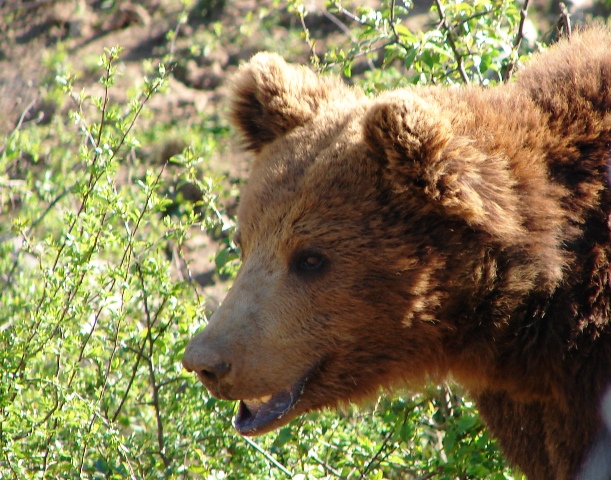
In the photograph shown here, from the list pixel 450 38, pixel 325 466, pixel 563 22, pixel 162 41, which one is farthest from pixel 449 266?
pixel 162 41

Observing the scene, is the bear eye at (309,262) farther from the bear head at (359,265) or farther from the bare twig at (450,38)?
the bare twig at (450,38)

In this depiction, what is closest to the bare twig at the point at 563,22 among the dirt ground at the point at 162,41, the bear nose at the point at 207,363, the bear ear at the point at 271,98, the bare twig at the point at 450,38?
the bare twig at the point at 450,38

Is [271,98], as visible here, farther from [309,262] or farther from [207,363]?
[207,363]

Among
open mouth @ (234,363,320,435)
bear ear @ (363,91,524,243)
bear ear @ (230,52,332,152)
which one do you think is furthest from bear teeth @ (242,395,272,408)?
bear ear @ (230,52,332,152)

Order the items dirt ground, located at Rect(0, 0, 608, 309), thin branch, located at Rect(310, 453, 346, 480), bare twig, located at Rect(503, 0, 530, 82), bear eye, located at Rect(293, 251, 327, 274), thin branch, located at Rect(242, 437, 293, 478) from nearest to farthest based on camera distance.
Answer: bear eye, located at Rect(293, 251, 327, 274)
thin branch, located at Rect(242, 437, 293, 478)
thin branch, located at Rect(310, 453, 346, 480)
bare twig, located at Rect(503, 0, 530, 82)
dirt ground, located at Rect(0, 0, 608, 309)

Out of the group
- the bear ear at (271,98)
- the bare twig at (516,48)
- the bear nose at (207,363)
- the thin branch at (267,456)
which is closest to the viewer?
the bear nose at (207,363)

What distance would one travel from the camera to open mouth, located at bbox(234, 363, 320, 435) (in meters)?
3.71

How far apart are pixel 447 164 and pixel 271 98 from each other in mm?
1445

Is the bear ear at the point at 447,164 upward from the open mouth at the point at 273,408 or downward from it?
upward

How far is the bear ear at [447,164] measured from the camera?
128 inches

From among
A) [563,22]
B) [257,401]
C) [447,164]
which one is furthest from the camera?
[563,22]

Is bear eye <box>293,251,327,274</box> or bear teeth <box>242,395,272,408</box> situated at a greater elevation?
bear eye <box>293,251,327,274</box>

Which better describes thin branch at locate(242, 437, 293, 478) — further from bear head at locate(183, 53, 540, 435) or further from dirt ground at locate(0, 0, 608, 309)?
dirt ground at locate(0, 0, 608, 309)

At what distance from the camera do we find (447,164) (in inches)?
130
